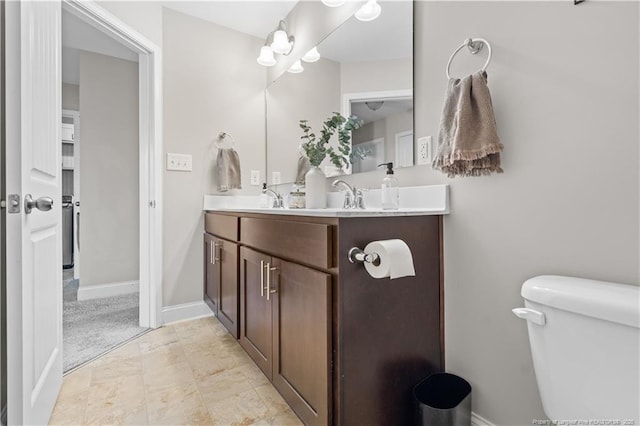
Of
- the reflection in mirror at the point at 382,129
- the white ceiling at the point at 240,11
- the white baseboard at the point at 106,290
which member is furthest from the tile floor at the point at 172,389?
the white ceiling at the point at 240,11

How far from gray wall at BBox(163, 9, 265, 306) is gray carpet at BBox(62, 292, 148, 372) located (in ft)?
1.10

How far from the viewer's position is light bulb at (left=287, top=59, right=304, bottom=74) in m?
2.23

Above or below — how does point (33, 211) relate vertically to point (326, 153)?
below

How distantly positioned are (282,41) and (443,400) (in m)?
2.26

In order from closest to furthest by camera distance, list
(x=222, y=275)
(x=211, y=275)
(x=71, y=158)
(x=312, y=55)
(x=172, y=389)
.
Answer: (x=172, y=389)
(x=222, y=275)
(x=312, y=55)
(x=211, y=275)
(x=71, y=158)

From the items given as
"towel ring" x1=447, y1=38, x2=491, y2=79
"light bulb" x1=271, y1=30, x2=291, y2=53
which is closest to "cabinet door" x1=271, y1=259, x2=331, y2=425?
"towel ring" x1=447, y1=38, x2=491, y2=79

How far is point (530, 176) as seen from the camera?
996 mm

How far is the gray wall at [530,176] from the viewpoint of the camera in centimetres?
82

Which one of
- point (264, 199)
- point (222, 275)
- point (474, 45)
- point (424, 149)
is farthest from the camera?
point (264, 199)

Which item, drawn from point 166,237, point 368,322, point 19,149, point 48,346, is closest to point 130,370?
point 48,346

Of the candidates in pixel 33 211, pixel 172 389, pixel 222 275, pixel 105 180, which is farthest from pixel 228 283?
pixel 105 180

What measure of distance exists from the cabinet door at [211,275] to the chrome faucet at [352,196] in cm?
92

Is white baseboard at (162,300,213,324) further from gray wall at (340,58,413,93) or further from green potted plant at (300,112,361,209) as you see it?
gray wall at (340,58,413,93)

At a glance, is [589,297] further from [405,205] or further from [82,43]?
[82,43]
